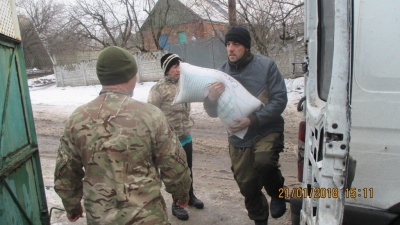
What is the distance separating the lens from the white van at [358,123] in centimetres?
152

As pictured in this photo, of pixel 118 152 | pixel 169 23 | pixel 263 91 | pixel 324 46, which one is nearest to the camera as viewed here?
pixel 118 152

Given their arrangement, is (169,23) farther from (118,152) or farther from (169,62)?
(118,152)

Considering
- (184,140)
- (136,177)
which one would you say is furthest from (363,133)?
(184,140)

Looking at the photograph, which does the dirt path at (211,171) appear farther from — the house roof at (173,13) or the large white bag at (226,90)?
the house roof at (173,13)

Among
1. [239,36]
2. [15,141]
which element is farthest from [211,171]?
[15,141]

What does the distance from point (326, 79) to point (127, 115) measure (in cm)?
124

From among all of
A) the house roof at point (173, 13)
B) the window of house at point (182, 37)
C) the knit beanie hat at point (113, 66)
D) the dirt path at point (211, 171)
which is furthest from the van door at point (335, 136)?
the window of house at point (182, 37)

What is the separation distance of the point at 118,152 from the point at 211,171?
3.27 metres

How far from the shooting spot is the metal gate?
244cm

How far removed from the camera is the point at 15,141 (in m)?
2.60

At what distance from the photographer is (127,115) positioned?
1.83 meters

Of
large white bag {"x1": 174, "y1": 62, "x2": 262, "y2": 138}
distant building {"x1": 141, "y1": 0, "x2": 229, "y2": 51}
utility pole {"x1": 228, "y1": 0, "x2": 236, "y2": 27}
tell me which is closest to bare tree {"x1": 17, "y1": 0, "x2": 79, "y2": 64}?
distant building {"x1": 141, "y1": 0, "x2": 229, "y2": 51}

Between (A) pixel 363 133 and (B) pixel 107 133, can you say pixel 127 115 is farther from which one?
(A) pixel 363 133

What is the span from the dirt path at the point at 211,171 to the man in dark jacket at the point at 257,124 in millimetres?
603
